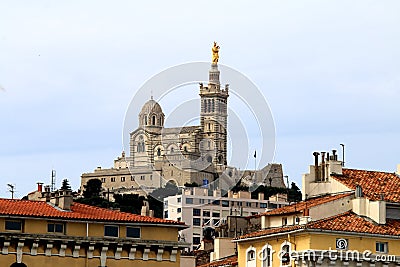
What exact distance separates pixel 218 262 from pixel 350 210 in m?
14.2

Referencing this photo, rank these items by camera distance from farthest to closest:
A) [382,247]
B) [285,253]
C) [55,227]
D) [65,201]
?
[285,253] < [382,247] < [65,201] < [55,227]

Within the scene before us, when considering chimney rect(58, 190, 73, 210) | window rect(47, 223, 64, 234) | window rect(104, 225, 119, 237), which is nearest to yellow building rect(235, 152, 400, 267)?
window rect(104, 225, 119, 237)

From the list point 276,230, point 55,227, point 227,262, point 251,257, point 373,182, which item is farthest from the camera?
point 227,262

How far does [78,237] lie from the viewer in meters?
88.5

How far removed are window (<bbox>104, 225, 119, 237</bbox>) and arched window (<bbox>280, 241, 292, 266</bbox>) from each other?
474 inches

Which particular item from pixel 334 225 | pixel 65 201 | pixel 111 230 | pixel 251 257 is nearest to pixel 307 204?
pixel 251 257

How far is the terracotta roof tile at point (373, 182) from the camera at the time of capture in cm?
10138

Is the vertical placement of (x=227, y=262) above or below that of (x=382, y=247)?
above

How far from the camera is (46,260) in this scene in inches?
3460

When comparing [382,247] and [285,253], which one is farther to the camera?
[285,253]

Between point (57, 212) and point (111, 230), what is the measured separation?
132 inches

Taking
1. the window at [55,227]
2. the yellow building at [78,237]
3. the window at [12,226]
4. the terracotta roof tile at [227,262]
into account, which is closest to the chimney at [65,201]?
the yellow building at [78,237]

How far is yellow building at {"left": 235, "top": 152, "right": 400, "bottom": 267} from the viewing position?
311 ft

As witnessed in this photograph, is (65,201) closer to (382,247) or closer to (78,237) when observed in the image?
(78,237)
